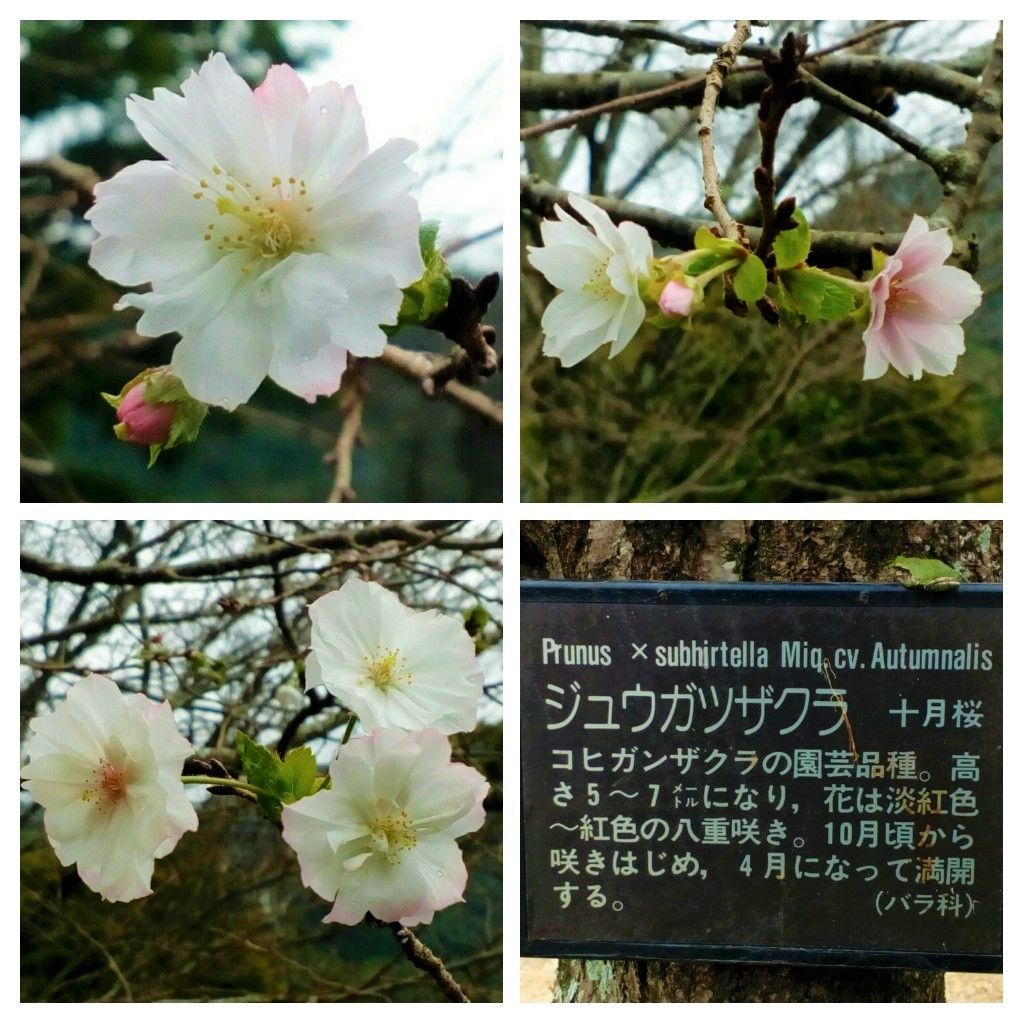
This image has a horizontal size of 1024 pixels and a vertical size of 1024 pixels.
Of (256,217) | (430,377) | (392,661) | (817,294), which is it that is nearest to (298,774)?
(392,661)

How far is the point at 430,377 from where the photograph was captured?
869 millimetres

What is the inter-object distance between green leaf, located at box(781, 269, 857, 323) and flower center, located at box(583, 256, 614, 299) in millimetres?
162

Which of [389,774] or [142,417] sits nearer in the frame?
[142,417]

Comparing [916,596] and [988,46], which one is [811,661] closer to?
[916,596]

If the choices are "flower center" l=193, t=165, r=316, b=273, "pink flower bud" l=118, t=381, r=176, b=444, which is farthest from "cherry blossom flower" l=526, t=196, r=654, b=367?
"pink flower bud" l=118, t=381, r=176, b=444

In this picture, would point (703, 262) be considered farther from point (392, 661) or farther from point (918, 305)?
point (392, 661)

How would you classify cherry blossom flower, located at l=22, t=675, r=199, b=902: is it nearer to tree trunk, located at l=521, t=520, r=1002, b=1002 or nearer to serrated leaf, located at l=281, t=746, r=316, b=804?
serrated leaf, located at l=281, t=746, r=316, b=804

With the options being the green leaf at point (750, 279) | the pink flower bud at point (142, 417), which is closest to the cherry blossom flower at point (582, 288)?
the green leaf at point (750, 279)

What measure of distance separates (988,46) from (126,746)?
1.02 meters

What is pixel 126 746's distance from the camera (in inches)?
36.9

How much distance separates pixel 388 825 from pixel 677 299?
493 mm

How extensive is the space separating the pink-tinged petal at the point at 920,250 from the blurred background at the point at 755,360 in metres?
0.24

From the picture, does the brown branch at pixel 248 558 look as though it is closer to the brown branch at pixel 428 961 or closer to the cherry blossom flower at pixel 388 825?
the cherry blossom flower at pixel 388 825
